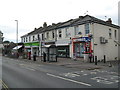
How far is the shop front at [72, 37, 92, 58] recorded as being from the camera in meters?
22.5

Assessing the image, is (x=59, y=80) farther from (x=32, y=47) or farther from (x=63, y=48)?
(x=32, y=47)

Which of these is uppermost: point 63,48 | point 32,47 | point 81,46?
point 32,47

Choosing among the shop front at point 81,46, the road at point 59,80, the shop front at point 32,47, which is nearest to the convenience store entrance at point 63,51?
the shop front at point 81,46

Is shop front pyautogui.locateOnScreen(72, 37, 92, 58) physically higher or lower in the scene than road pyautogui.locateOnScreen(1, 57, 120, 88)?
higher

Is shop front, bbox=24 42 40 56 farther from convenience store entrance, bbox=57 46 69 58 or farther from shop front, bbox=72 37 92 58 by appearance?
shop front, bbox=72 37 92 58

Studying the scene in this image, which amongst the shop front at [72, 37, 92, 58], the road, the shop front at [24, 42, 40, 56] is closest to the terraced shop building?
the shop front at [72, 37, 92, 58]

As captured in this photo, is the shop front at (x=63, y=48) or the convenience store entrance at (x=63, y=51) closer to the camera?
the shop front at (x=63, y=48)

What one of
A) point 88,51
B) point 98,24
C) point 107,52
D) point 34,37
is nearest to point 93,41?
point 88,51

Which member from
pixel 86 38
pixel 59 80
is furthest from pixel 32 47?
pixel 59 80

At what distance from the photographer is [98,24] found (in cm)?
2350

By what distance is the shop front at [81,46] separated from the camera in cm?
2252

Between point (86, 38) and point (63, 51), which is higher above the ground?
point (86, 38)

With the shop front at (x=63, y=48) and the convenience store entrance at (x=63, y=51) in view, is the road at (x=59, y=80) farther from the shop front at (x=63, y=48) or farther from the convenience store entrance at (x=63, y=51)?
the convenience store entrance at (x=63, y=51)

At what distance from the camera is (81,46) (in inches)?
957
